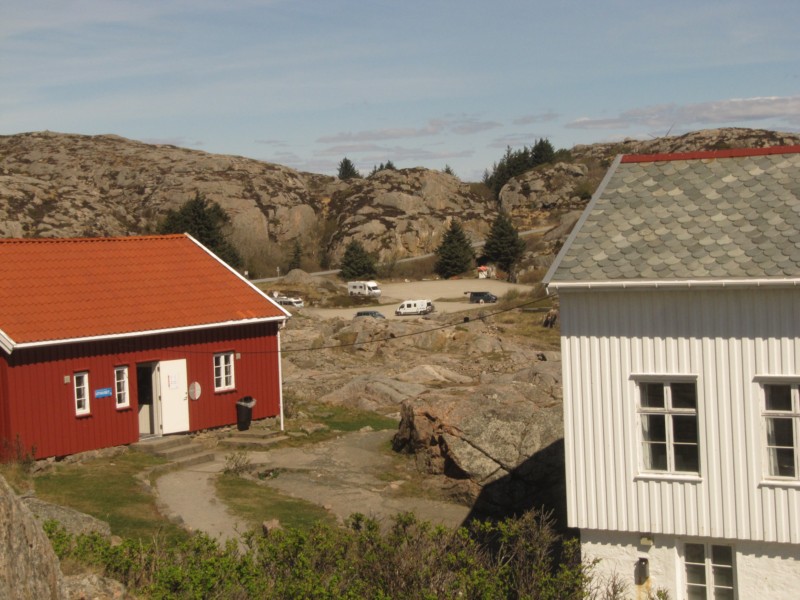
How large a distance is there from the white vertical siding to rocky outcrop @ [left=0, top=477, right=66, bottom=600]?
7.37 metres

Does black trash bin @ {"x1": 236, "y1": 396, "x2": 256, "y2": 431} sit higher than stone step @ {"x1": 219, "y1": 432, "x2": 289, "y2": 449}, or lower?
higher

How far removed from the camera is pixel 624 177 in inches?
576

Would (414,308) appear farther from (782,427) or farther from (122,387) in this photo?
(782,427)

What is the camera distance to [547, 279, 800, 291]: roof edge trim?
11.9 metres

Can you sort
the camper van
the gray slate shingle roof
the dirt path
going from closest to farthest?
1. the gray slate shingle roof
2. the dirt path
3. the camper van

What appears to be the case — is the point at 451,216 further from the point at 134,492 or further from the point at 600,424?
the point at 600,424

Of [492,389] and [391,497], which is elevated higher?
[492,389]

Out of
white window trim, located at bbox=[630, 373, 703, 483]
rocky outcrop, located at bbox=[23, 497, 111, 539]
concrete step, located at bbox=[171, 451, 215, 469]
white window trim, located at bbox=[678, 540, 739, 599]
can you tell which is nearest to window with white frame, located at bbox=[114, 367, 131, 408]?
concrete step, located at bbox=[171, 451, 215, 469]

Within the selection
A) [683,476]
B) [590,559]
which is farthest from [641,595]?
[683,476]

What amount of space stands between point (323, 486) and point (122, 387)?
6020mm

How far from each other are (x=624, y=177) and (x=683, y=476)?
15.4 feet

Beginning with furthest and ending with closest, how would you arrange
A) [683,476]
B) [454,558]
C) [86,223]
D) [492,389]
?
[86,223] < [492,389] < [683,476] < [454,558]

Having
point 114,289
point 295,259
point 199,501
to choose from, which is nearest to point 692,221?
point 199,501

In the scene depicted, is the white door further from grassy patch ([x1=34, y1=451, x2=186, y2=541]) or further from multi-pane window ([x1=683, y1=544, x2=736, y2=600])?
multi-pane window ([x1=683, y1=544, x2=736, y2=600])
